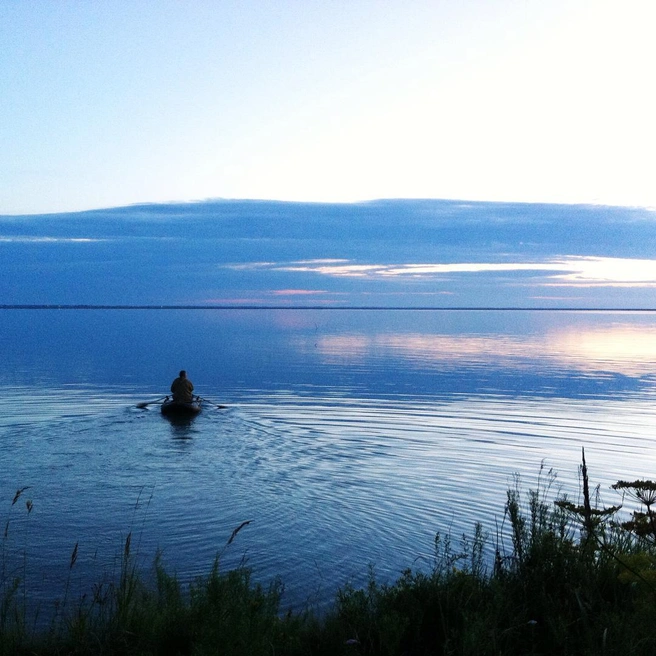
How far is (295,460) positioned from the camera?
2159 cm

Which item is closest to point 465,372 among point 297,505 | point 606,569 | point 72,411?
point 72,411

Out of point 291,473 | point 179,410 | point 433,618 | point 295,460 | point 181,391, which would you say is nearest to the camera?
point 433,618

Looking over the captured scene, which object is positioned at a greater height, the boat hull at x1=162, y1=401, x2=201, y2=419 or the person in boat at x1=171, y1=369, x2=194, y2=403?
the person in boat at x1=171, y1=369, x2=194, y2=403

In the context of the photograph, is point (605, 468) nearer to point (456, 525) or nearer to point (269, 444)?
point (456, 525)

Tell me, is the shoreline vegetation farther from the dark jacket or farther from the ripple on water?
the dark jacket

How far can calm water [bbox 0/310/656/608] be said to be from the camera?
13422 millimetres

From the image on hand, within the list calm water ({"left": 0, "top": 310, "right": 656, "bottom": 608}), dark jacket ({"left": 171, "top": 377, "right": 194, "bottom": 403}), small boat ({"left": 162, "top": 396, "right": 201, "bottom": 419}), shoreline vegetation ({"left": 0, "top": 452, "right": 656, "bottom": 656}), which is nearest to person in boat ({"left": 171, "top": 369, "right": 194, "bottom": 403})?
dark jacket ({"left": 171, "top": 377, "right": 194, "bottom": 403})

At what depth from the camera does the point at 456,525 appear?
15.2 m

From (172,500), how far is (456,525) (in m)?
6.28

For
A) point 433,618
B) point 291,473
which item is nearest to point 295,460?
point 291,473

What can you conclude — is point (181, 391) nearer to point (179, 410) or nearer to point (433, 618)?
point (179, 410)

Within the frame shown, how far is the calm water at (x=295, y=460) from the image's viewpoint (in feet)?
44.0

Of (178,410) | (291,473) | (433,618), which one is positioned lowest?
(178,410)

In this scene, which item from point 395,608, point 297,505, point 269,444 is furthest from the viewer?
point 269,444
